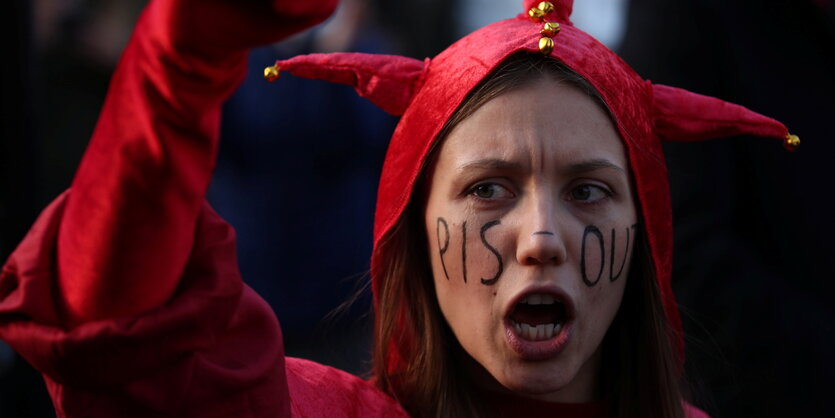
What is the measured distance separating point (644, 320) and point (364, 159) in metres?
1.48

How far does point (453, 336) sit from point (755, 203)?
101cm

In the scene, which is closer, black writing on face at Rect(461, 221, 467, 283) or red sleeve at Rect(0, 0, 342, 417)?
red sleeve at Rect(0, 0, 342, 417)

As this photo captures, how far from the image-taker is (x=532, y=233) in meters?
1.68

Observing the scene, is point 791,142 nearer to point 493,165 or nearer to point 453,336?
point 493,165

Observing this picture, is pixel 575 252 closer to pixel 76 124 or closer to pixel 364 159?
pixel 364 159

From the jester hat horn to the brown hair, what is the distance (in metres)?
0.02

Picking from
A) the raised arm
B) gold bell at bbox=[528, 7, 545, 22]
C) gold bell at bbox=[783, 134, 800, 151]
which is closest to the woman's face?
gold bell at bbox=[528, 7, 545, 22]

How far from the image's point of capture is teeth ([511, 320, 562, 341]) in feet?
5.65

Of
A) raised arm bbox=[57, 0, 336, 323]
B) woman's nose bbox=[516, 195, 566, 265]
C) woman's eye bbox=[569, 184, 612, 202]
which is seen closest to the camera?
raised arm bbox=[57, 0, 336, 323]

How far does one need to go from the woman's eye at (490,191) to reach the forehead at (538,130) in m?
0.05

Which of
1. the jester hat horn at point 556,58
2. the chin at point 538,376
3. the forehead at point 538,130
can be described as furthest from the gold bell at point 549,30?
the chin at point 538,376

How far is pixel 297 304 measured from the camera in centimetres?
312

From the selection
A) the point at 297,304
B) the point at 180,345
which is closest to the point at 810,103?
the point at 297,304

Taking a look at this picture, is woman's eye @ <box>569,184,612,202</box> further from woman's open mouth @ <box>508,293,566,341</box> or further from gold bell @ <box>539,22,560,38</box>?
gold bell @ <box>539,22,560,38</box>
